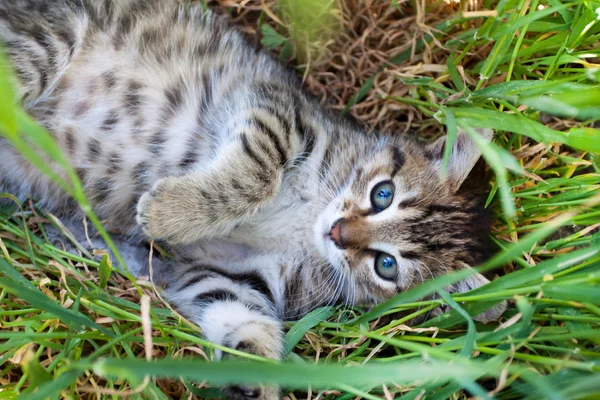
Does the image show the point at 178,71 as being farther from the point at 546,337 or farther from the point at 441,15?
the point at 546,337

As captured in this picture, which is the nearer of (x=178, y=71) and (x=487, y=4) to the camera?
(x=178, y=71)

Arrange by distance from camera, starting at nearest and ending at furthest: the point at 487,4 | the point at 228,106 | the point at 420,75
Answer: the point at 228,106
the point at 487,4
the point at 420,75

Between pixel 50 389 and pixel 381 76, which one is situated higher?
pixel 381 76

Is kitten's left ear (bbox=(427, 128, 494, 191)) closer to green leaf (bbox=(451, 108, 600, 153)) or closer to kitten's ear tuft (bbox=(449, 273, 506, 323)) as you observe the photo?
green leaf (bbox=(451, 108, 600, 153))

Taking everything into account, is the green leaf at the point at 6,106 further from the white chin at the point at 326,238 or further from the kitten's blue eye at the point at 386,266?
the kitten's blue eye at the point at 386,266

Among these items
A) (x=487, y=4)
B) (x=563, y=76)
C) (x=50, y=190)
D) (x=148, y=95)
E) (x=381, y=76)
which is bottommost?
(x=50, y=190)

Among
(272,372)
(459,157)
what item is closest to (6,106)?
(272,372)

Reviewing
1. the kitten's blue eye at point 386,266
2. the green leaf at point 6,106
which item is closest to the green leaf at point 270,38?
the kitten's blue eye at point 386,266

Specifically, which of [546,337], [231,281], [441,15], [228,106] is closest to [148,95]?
[228,106]
